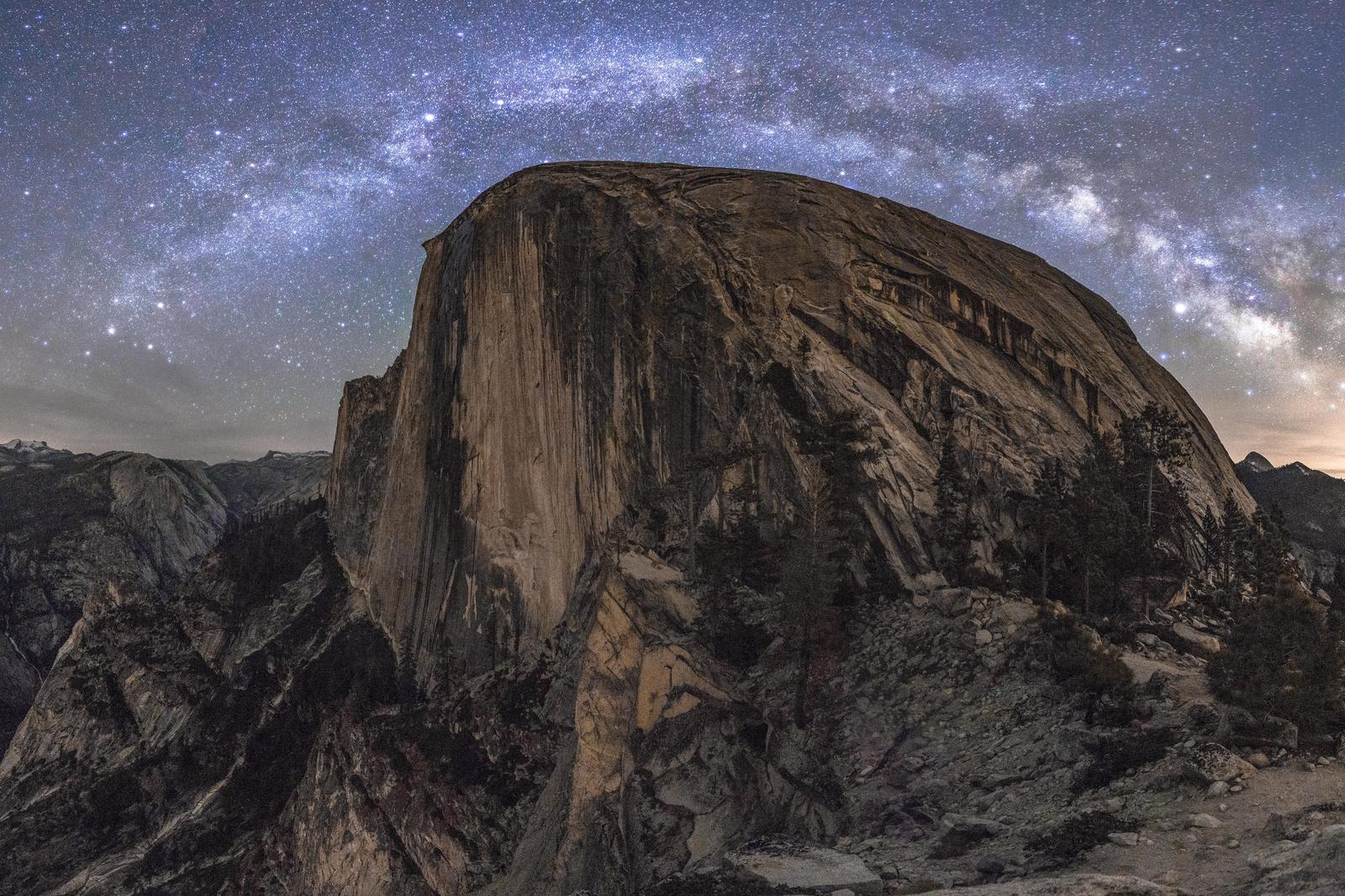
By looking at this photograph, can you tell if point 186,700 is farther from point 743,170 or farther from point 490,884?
point 743,170

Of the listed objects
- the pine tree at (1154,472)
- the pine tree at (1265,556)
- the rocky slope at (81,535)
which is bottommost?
the rocky slope at (81,535)

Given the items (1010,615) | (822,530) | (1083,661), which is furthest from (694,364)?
(1083,661)

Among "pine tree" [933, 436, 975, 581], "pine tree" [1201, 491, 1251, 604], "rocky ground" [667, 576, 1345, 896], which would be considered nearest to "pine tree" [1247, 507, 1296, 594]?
"pine tree" [1201, 491, 1251, 604]

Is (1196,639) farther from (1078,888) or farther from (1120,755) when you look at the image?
(1078,888)

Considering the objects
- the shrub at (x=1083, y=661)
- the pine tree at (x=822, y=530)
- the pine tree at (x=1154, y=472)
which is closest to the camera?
the shrub at (x=1083, y=661)

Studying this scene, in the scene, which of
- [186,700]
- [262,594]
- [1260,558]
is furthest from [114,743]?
[1260,558]

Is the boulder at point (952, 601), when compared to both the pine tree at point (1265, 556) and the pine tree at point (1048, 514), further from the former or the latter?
the pine tree at point (1265, 556)

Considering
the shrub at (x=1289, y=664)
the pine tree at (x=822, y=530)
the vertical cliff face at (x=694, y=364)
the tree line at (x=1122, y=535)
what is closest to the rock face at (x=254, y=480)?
the vertical cliff face at (x=694, y=364)
